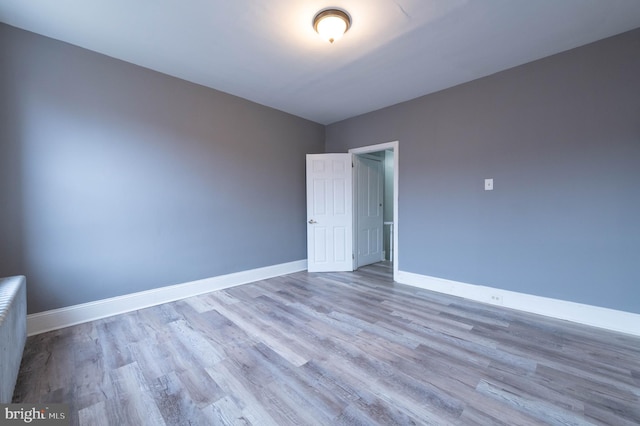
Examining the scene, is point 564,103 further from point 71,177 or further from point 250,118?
Answer: point 71,177

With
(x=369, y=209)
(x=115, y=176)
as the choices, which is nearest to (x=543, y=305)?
(x=369, y=209)

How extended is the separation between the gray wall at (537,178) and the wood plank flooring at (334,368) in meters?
0.56

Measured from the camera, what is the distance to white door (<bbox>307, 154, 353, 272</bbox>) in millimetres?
4391

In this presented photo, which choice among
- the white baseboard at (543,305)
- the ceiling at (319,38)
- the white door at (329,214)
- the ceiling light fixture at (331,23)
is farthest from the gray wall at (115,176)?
the white baseboard at (543,305)

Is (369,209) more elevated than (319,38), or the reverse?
(319,38)

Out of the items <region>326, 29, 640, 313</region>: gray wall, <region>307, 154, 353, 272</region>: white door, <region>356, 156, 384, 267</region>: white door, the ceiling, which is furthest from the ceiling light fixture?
<region>356, 156, 384, 267</region>: white door

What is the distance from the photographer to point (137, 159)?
2803 mm

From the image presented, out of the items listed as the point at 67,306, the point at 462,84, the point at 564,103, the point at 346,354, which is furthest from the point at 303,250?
the point at 564,103

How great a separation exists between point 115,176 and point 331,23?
2.67 meters

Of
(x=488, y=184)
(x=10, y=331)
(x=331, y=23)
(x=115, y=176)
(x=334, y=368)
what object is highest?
(x=331, y=23)

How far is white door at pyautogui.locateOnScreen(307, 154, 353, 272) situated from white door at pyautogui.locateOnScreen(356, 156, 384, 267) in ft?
Answer: 0.83

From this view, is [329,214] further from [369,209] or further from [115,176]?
[115,176]

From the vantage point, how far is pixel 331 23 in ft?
6.63

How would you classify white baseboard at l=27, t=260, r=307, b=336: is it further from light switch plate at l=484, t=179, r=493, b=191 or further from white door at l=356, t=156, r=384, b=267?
light switch plate at l=484, t=179, r=493, b=191
